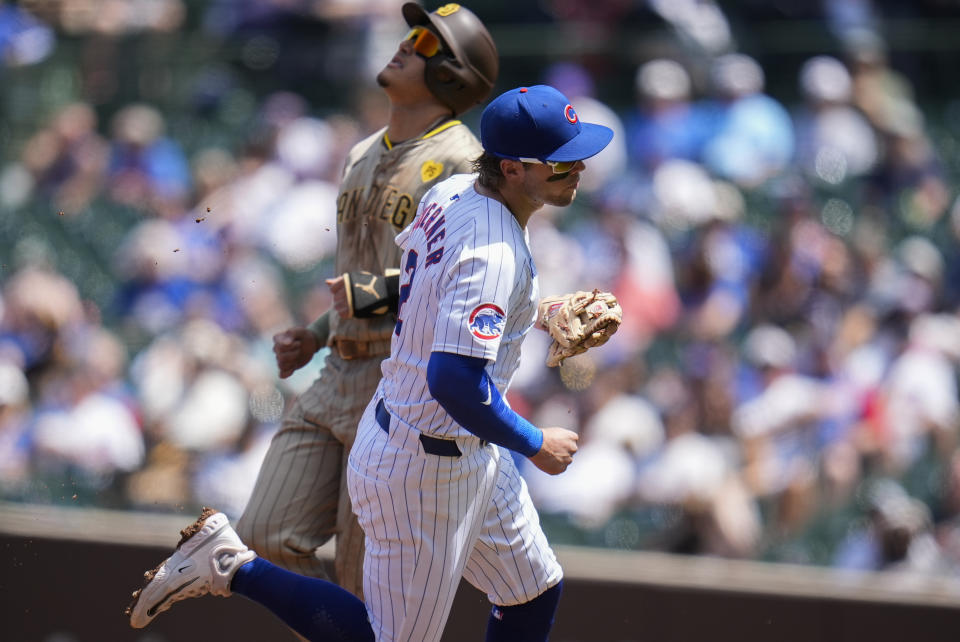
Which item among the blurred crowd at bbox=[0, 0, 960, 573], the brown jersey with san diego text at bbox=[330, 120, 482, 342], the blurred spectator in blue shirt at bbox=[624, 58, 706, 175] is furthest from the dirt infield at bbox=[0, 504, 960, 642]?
the blurred spectator in blue shirt at bbox=[624, 58, 706, 175]

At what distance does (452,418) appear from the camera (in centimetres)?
291

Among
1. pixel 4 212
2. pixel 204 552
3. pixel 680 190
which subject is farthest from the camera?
pixel 4 212

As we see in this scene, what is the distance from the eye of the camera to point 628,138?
783 centimetres

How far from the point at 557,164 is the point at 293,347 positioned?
121 centimetres

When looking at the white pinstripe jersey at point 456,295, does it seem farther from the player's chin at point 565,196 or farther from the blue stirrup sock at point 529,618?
the blue stirrup sock at point 529,618

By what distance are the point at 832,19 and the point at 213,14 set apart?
14.8 feet

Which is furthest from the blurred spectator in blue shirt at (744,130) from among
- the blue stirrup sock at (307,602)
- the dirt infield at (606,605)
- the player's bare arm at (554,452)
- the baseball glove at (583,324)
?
the blue stirrup sock at (307,602)

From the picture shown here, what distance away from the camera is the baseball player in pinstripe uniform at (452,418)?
2836mm

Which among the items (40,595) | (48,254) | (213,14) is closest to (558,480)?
(40,595)

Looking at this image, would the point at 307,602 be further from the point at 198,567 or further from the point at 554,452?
the point at 554,452

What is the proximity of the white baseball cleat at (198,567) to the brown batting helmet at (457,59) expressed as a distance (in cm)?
141

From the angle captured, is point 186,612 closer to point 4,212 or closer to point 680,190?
point 680,190

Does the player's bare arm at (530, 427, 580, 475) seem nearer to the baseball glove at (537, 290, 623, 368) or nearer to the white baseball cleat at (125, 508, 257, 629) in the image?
the baseball glove at (537, 290, 623, 368)

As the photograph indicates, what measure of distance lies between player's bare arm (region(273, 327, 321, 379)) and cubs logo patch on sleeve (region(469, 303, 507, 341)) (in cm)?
116
